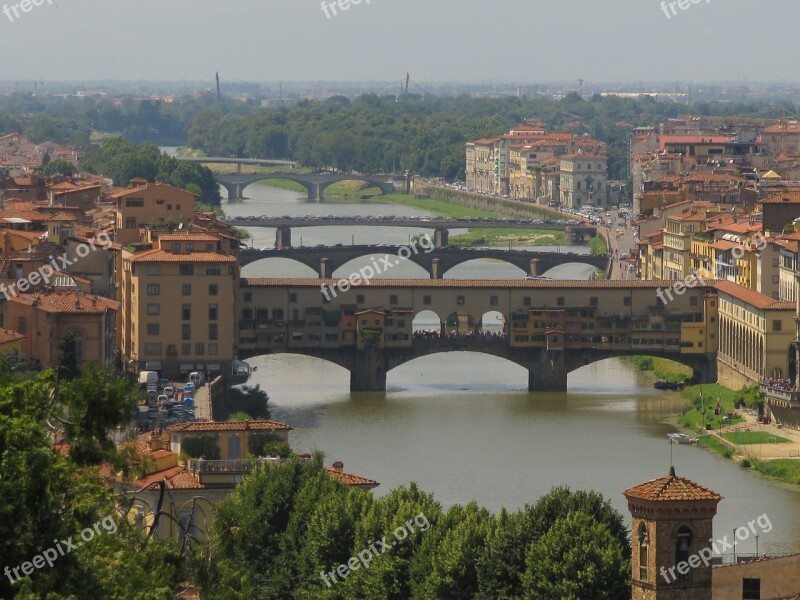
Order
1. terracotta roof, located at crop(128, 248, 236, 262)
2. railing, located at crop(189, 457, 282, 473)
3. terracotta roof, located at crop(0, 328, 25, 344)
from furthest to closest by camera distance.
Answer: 1. terracotta roof, located at crop(128, 248, 236, 262)
2. terracotta roof, located at crop(0, 328, 25, 344)
3. railing, located at crop(189, 457, 282, 473)

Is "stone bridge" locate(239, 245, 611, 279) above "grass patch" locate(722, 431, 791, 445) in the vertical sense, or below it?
above

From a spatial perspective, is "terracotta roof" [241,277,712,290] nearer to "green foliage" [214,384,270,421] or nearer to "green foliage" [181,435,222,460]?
"green foliage" [214,384,270,421]

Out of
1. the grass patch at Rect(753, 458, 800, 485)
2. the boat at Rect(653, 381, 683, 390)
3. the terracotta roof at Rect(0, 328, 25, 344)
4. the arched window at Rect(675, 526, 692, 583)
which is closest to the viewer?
the arched window at Rect(675, 526, 692, 583)

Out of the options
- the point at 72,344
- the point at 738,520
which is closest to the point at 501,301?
the point at 72,344

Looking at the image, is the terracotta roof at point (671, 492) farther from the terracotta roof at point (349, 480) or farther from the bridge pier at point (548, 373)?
A: the bridge pier at point (548, 373)

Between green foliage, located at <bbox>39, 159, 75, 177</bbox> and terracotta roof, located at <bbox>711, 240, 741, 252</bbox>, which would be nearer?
terracotta roof, located at <bbox>711, 240, 741, 252</bbox>

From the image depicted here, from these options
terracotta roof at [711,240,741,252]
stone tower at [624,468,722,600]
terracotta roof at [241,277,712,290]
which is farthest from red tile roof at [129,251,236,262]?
stone tower at [624,468,722,600]

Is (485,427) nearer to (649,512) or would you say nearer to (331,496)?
(331,496)
